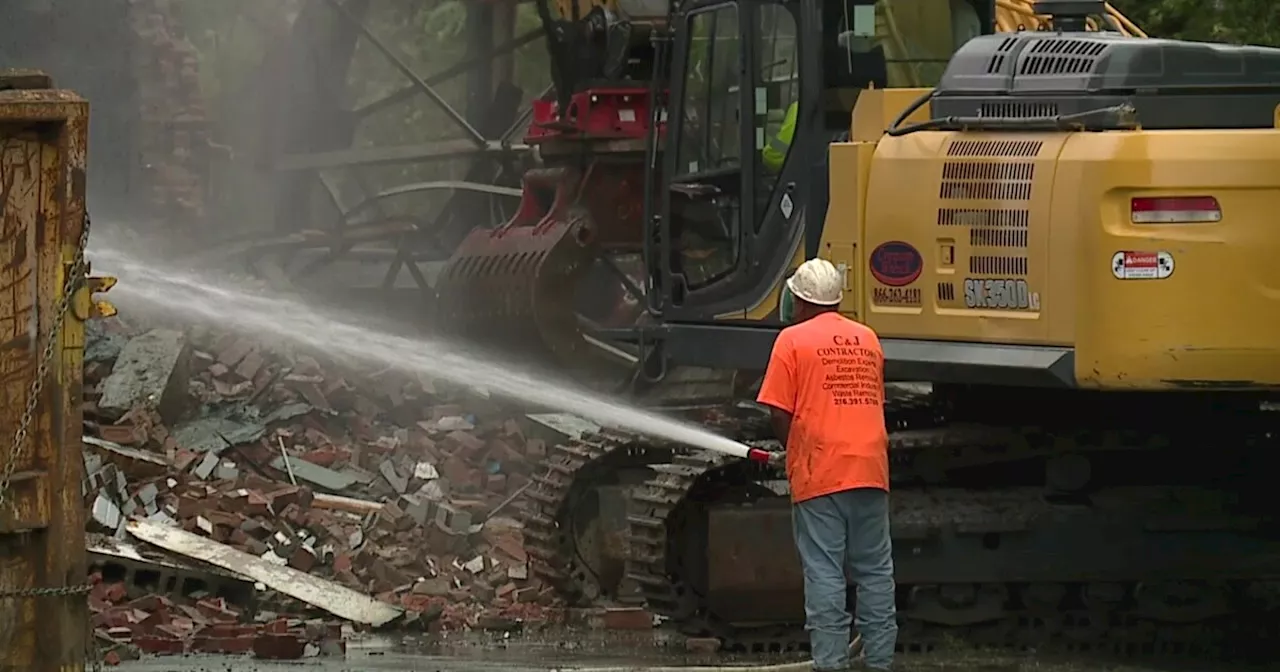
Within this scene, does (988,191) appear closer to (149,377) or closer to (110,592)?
(110,592)

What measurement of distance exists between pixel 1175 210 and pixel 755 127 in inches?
101

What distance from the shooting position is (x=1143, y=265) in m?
10.2

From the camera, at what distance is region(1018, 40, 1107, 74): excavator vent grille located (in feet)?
36.1

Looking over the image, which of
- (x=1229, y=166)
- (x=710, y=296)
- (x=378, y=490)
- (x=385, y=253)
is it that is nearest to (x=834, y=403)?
(x=1229, y=166)

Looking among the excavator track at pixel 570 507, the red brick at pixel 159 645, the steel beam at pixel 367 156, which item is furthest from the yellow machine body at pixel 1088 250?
the steel beam at pixel 367 156

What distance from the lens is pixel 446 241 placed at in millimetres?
22000

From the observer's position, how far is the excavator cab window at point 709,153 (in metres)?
12.2

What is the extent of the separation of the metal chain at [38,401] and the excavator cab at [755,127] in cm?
452

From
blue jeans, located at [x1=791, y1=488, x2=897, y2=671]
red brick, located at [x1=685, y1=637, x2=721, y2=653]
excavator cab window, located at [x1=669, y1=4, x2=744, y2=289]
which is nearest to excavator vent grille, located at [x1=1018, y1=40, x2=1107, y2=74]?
excavator cab window, located at [x1=669, y1=4, x2=744, y2=289]

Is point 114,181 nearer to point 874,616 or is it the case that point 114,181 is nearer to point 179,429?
point 179,429

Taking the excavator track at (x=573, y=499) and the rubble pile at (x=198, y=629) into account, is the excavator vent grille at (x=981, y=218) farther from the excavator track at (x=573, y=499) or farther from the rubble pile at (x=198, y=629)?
the rubble pile at (x=198, y=629)

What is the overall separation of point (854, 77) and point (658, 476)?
2246 mm

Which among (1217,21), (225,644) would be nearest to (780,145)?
(225,644)

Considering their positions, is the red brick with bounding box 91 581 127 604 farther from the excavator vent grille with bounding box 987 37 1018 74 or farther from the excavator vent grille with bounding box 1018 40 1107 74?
the excavator vent grille with bounding box 1018 40 1107 74
